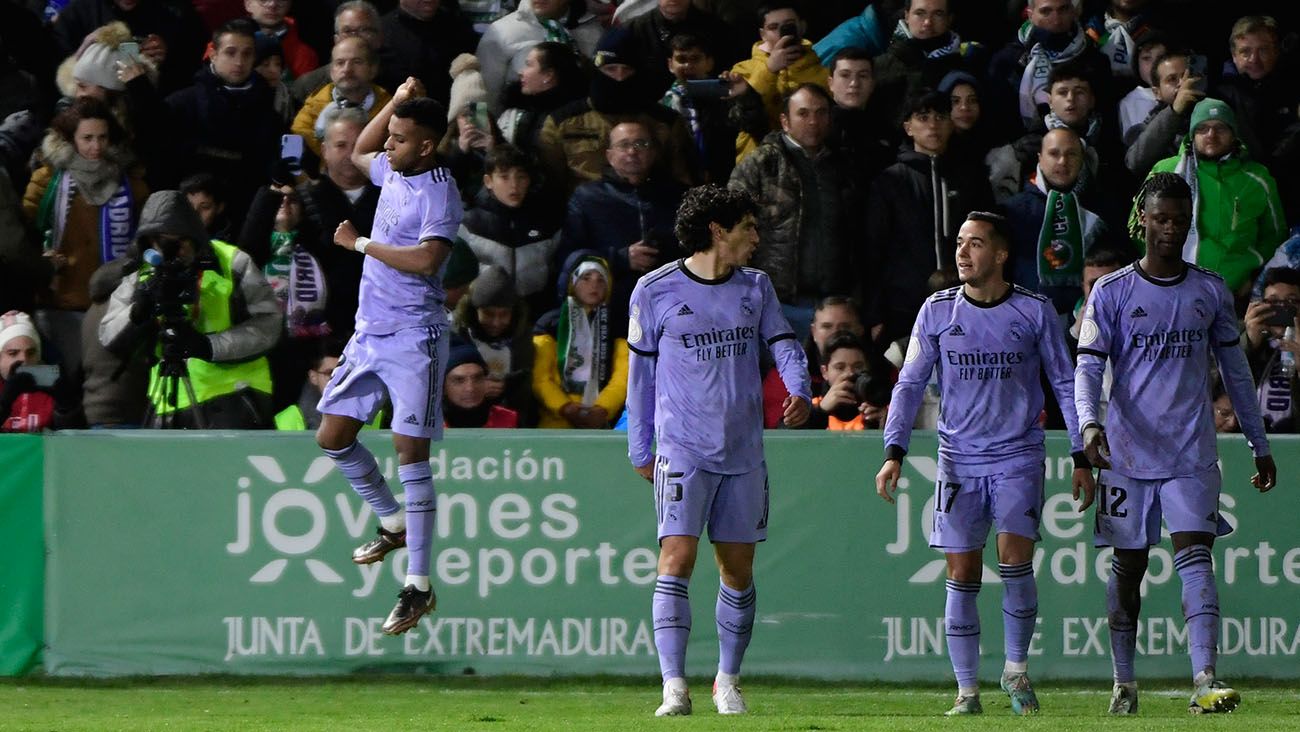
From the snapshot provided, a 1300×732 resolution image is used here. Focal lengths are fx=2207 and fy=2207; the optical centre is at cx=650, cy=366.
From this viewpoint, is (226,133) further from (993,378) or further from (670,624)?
(993,378)

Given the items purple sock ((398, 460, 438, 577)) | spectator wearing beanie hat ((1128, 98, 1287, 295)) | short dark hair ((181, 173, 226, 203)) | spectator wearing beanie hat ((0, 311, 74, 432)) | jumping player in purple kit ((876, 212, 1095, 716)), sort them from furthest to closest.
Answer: spectator wearing beanie hat ((1128, 98, 1287, 295)), short dark hair ((181, 173, 226, 203)), spectator wearing beanie hat ((0, 311, 74, 432)), purple sock ((398, 460, 438, 577)), jumping player in purple kit ((876, 212, 1095, 716))

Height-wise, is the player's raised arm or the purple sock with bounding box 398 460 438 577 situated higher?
the player's raised arm

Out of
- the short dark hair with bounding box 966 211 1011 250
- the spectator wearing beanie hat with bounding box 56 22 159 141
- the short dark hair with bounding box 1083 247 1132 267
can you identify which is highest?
the spectator wearing beanie hat with bounding box 56 22 159 141

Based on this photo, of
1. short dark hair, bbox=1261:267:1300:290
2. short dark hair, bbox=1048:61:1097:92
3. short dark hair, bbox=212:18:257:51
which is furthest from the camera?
short dark hair, bbox=1048:61:1097:92

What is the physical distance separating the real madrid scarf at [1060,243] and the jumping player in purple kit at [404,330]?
15.6ft

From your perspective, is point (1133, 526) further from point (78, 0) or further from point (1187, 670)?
point (78, 0)

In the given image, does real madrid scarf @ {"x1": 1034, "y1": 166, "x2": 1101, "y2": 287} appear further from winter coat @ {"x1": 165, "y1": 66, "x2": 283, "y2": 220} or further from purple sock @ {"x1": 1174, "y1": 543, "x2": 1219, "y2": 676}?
winter coat @ {"x1": 165, "y1": 66, "x2": 283, "y2": 220}

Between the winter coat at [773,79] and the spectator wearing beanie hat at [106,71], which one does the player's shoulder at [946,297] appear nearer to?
the winter coat at [773,79]

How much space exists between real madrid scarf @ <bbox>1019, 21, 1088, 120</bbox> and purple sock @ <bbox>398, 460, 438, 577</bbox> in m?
6.09

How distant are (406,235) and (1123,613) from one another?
3750 millimetres

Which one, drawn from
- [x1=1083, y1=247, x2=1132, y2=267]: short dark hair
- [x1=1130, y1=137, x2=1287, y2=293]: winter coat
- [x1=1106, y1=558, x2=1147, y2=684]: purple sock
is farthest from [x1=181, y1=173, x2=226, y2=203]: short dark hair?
[x1=1106, y1=558, x2=1147, y2=684]: purple sock

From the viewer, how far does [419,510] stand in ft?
34.2

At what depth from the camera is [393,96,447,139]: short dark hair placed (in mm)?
10060

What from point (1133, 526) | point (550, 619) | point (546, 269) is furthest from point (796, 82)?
point (1133, 526)
